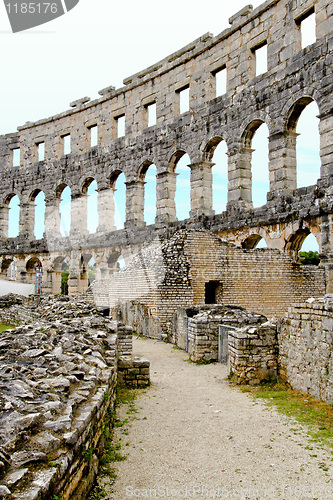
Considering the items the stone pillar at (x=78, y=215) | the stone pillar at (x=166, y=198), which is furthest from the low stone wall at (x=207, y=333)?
the stone pillar at (x=78, y=215)

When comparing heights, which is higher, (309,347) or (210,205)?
(210,205)

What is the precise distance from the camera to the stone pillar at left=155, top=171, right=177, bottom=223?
74.2 ft

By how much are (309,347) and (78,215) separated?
924 inches

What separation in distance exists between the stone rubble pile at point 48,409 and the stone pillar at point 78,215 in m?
22.0

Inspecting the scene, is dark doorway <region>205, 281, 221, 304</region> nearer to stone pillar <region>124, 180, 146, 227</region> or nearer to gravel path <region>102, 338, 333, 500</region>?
gravel path <region>102, 338, 333, 500</region>

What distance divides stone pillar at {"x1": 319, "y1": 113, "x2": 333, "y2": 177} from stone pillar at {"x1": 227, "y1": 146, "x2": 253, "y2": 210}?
13.3 feet

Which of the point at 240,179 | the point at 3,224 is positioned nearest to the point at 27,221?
the point at 3,224

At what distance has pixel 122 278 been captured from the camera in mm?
15648

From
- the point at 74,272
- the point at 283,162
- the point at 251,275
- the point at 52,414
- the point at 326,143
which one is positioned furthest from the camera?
the point at 74,272

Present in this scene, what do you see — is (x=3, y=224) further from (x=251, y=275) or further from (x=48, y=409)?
(x=48, y=409)

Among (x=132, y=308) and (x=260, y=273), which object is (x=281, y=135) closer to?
(x=260, y=273)

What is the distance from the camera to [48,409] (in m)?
3.52

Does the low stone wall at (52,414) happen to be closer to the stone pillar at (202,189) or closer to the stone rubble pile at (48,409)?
the stone rubble pile at (48,409)

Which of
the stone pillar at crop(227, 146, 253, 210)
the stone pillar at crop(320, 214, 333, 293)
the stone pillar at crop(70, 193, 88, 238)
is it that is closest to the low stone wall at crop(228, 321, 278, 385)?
the stone pillar at crop(320, 214, 333, 293)
